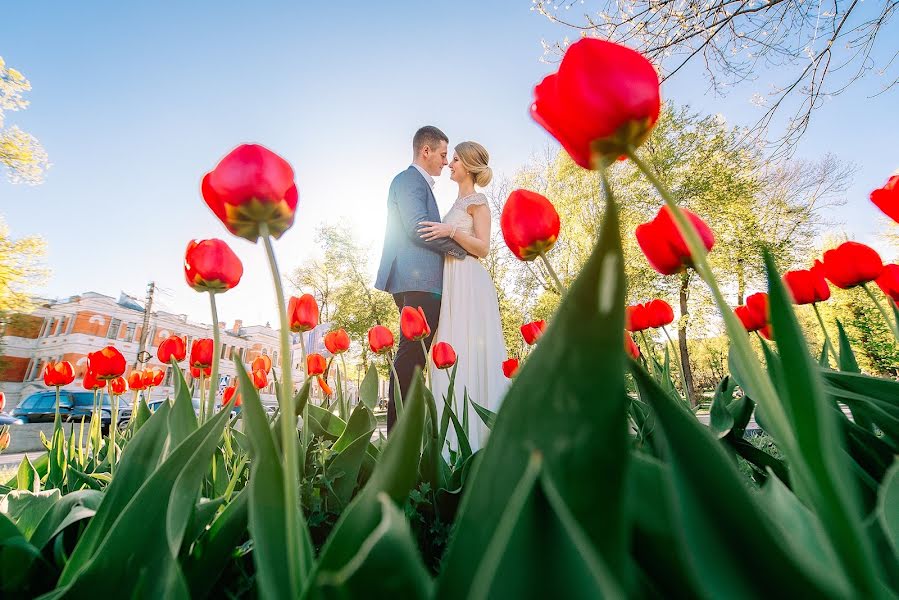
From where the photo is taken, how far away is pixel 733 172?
10.9 metres

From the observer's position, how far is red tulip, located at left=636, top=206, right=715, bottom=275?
2.54 feet

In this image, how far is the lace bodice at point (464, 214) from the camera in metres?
3.09

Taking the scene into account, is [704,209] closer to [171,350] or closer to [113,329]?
[171,350]

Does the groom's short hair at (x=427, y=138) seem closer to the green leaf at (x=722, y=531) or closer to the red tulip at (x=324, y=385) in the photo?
the red tulip at (x=324, y=385)

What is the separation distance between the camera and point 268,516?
0.35 m

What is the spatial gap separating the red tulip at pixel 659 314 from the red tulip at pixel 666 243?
84 centimetres

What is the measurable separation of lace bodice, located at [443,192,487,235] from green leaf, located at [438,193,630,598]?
113 inches

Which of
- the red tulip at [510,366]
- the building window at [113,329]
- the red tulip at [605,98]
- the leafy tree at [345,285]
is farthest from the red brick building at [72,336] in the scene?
the red tulip at [605,98]

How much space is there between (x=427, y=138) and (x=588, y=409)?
3047mm

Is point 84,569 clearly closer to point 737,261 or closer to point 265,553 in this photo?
point 265,553

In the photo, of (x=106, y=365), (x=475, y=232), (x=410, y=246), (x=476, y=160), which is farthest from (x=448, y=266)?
(x=106, y=365)

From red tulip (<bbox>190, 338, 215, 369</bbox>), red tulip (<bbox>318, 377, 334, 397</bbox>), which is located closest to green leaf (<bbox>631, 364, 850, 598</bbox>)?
red tulip (<bbox>190, 338, 215, 369</bbox>)

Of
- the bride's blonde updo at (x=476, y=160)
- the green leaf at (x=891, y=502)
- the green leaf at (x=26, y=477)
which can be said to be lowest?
the green leaf at (x=26, y=477)

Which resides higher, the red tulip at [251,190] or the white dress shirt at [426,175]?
the white dress shirt at [426,175]
